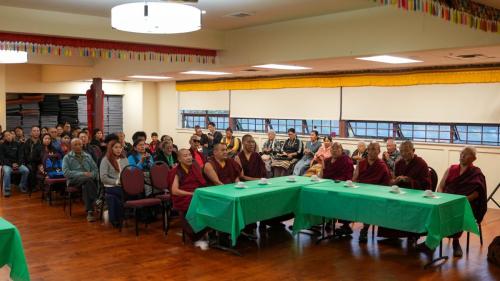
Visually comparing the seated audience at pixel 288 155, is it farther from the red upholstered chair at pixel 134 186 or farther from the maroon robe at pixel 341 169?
the red upholstered chair at pixel 134 186

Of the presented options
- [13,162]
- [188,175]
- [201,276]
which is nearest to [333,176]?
[188,175]

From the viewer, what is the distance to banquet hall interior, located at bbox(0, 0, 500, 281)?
15.4ft

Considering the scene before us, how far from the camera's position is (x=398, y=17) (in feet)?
18.4

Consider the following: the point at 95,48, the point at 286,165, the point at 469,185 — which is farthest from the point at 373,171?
the point at 95,48

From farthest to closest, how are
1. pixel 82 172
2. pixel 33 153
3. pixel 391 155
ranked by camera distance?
pixel 33 153
pixel 391 155
pixel 82 172

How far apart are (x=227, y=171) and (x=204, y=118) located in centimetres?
694

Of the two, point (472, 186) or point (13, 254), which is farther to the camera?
point (472, 186)

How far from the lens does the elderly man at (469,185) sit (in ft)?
17.1

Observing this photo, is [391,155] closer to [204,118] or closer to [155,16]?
[155,16]

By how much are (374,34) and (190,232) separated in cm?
306

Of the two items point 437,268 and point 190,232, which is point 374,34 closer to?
point 437,268

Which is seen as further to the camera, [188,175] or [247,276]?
[188,175]

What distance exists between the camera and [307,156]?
369 inches

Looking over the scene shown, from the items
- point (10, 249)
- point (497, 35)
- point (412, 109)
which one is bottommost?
point (10, 249)
